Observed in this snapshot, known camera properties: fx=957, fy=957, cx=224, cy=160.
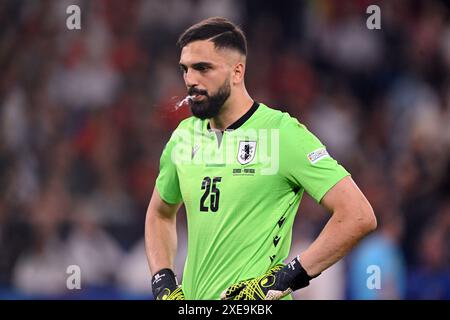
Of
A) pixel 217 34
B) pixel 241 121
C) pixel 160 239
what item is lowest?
pixel 160 239

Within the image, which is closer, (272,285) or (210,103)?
(272,285)

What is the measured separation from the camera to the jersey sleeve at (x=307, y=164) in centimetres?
482

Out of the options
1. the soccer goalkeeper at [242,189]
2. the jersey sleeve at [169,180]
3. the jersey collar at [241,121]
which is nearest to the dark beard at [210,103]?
the soccer goalkeeper at [242,189]

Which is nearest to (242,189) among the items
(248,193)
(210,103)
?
(248,193)

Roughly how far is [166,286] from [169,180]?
0.59 m

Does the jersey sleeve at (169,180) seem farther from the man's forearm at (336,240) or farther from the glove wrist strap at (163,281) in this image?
the man's forearm at (336,240)

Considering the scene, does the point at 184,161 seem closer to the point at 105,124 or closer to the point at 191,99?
the point at 191,99

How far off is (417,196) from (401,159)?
0.52m

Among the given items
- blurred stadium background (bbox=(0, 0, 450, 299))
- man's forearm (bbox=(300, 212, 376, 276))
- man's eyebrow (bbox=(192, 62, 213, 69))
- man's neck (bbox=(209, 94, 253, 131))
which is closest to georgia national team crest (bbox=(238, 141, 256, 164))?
man's neck (bbox=(209, 94, 253, 131))

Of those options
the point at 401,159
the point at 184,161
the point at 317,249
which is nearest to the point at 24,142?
the point at 401,159

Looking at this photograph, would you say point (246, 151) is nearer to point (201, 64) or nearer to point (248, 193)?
point (248, 193)

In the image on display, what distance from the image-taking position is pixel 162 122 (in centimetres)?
1002

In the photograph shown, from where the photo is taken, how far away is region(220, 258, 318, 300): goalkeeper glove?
4730mm

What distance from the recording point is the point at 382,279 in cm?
840
